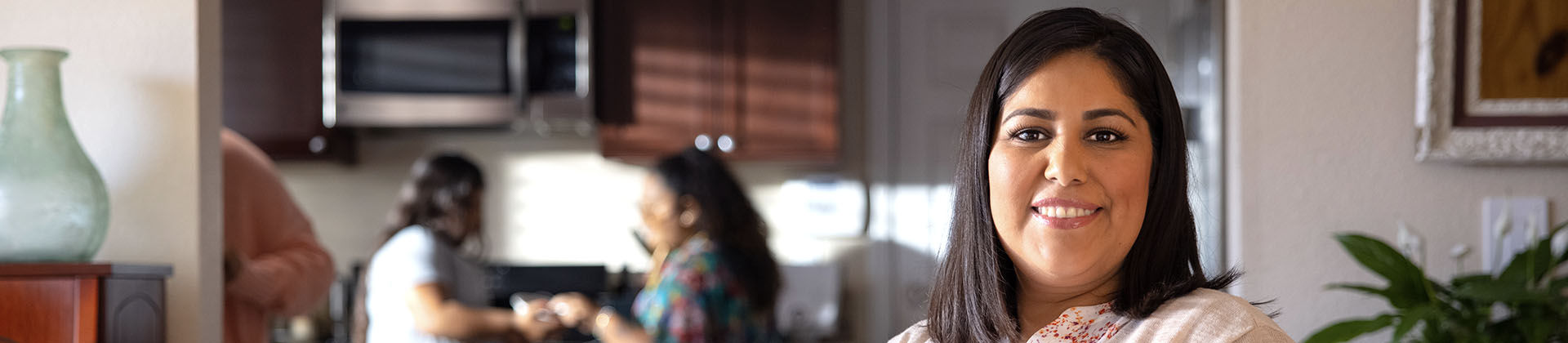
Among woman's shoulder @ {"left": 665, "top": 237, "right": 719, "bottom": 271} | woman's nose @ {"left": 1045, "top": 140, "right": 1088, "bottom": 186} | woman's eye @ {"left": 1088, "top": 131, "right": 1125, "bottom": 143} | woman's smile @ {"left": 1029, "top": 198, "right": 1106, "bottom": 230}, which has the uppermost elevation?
woman's eye @ {"left": 1088, "top": 131, "right": 1125, "bottom": 143}

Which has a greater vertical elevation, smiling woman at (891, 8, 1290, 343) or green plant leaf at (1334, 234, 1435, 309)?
smiling woman at (891, 8, 1290, 343)

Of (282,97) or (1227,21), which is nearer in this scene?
(1227,21)

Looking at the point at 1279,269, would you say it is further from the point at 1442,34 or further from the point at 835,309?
the point at 835,309

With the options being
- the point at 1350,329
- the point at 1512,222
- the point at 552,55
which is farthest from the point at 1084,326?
the point at 552,55

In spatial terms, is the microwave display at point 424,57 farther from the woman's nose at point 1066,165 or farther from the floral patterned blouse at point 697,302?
the woman's nose at point 1066,165

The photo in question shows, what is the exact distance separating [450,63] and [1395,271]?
3.04 meters

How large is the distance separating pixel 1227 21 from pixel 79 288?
175cm

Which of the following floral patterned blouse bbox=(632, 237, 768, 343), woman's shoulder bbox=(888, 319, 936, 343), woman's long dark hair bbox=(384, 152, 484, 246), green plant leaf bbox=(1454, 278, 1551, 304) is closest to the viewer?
woman's shoulder bbox=(888, 319, 936, 343)

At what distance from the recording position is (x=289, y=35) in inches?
162

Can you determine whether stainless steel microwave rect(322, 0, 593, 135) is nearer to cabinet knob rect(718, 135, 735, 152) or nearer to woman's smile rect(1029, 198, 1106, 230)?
cabinet knob rect(718, 135, 735, 152)

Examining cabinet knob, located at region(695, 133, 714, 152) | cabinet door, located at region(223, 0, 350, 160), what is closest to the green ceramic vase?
cabinet door, located at region(223, 0, 350, 160)

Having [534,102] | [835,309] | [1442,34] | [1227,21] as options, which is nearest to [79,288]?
[1227,21]

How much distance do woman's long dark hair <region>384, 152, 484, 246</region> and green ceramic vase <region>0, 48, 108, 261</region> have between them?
107 cm

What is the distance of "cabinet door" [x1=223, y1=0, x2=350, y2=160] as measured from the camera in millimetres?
4098
